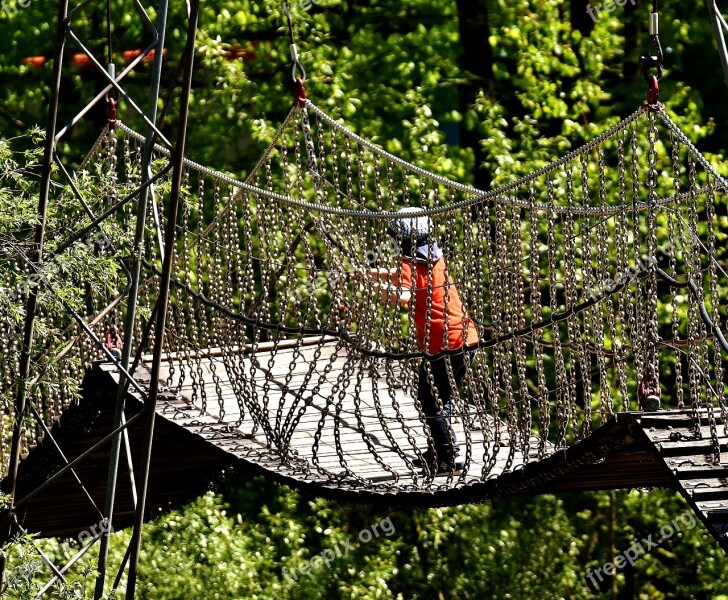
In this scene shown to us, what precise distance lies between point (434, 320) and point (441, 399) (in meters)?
0.27

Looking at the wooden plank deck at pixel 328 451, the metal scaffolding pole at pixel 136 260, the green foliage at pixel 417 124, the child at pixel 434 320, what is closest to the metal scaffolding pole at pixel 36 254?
the metal scaffolding pole at pixel 136 260

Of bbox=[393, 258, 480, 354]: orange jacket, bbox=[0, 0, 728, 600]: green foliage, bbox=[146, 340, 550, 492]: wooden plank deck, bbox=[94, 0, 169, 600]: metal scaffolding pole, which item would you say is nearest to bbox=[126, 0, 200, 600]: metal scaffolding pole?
bbox=[94, 0, 169, 600]: metal scaffolding pole

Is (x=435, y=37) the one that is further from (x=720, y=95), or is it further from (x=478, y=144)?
(x=720, y=95)

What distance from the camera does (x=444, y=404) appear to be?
554cm

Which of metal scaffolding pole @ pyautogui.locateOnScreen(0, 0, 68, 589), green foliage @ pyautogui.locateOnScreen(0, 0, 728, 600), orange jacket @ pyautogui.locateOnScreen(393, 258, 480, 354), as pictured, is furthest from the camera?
green foliage @ pyautogui.locateOnScreen(0, 0, 728, 600)

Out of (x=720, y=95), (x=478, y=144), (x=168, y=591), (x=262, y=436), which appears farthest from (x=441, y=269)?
(x=720, y=95)

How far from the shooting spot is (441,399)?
551 centimetres

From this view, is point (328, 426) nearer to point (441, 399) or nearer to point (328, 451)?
point (328, 451)

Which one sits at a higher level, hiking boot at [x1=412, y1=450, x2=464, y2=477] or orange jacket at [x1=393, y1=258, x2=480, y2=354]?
orange jacket at [x1=393, y1=258, x2=480, y2=354]

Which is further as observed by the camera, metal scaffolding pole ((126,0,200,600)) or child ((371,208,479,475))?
child ((371,208,479,475))

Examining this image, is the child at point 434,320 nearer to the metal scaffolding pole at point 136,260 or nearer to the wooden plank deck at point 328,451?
the wooden plank deck at point 328,451

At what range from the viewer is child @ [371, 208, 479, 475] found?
536 centimetres

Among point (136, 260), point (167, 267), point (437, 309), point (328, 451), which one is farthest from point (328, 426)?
point (167, 267)

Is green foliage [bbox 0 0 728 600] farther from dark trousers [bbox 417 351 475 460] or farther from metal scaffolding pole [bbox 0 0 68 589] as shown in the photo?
metal scaffolding pole [bbox 0 0 68 589]
